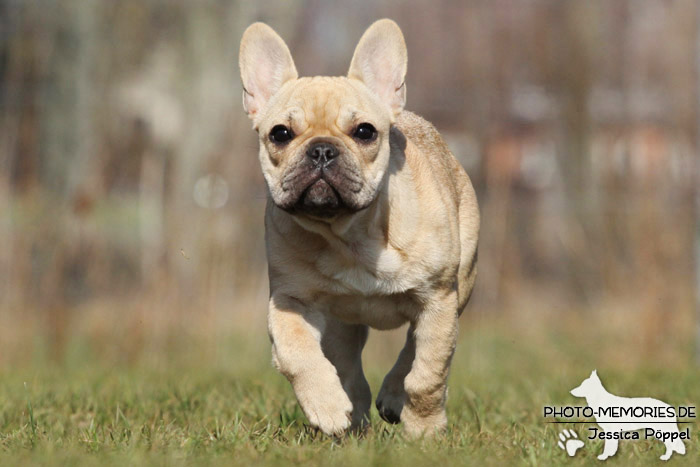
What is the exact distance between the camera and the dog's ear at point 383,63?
16.1 feet

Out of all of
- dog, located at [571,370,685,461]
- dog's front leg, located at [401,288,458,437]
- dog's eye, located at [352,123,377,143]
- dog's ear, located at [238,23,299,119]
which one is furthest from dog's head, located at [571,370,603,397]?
dog's ear, located at [238,23,299,119]

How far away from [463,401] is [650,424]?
162 cm

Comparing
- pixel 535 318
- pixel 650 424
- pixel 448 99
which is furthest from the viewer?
pixel 448 99

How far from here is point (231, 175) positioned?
10.4 m

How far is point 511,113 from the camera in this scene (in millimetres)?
14180

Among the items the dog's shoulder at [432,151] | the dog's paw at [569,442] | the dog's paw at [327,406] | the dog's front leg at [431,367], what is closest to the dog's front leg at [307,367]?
the dog's paw at [327,406]

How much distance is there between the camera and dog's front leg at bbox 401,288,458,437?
457 cm

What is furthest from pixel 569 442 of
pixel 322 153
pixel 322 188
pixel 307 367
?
Answer: pixel 322 153

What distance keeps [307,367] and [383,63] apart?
5.67 feet

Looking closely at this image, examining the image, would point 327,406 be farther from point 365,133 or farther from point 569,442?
point 365,133

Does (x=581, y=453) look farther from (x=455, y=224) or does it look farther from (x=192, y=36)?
(x=192, y=36)

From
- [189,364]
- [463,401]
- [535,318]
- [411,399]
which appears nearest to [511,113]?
[535,318]

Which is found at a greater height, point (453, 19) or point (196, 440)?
point (453, 19)

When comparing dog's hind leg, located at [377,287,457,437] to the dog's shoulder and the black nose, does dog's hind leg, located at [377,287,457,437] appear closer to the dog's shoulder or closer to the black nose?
the dog's shoulder
